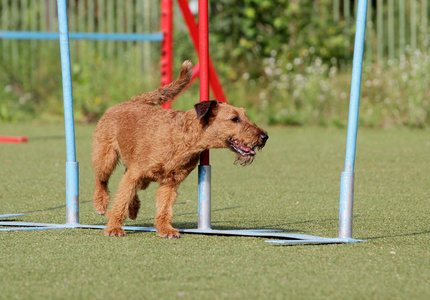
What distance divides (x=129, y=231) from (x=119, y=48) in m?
10.8

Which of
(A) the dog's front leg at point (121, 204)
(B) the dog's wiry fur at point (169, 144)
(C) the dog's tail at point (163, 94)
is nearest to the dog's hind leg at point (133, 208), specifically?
(B) the dog's wiry fur at point (169, 144)

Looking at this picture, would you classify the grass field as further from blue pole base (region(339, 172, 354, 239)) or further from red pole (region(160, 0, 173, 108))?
red pole (region(160, 0, 173, 108))

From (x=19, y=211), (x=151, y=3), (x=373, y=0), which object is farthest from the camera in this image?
(x=373, y=0)

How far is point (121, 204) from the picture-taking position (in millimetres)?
4535

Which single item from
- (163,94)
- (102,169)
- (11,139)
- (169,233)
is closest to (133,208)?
(102,169)

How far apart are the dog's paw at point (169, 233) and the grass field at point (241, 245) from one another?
0.07m

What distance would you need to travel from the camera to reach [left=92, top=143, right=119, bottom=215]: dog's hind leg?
16.7 feet

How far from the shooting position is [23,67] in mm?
14695

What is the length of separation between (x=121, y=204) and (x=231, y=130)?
852 millimetres

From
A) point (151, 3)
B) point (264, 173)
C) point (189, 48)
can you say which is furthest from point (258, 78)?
point (264, 173)

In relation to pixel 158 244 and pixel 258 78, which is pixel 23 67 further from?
pixel 158 244

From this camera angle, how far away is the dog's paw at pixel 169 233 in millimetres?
4375

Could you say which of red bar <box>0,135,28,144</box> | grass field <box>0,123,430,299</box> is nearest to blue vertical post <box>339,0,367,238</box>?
grass field <box>0,123,430,299</box>

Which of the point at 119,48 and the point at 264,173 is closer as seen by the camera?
the point at 264,173
